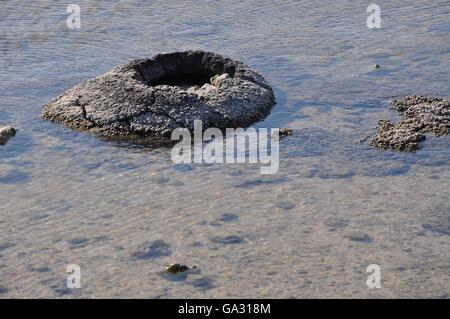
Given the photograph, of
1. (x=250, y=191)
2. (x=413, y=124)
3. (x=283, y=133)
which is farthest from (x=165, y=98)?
(x=413, y=124)

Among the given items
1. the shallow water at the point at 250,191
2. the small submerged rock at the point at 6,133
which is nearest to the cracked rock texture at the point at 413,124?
the shallow water at the point at 250,191

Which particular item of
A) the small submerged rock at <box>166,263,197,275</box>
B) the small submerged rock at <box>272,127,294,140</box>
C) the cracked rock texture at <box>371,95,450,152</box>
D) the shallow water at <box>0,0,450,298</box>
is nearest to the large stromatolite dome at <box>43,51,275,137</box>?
the shallow water at <box>0,0,450,298</box>

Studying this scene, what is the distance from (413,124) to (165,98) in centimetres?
178

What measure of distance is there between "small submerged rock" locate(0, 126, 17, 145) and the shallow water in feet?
0.26

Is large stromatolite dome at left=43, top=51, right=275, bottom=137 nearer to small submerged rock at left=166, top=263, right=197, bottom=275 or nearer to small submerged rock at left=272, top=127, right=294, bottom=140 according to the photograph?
small submerged rock at left=272, top=127, right=294, bottom=140

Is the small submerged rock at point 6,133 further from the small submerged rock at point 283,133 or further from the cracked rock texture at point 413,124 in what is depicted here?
the cracked rock texture at point 413,124

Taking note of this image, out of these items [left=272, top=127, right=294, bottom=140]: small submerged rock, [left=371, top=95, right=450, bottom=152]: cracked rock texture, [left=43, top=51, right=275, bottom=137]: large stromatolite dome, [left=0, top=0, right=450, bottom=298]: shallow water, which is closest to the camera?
[left=0, top=0, right=450, bottom=298]: shallow water

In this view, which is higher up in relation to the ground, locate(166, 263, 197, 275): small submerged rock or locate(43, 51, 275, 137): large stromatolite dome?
locate(43, 51, 275, 137): large stromatolite dome

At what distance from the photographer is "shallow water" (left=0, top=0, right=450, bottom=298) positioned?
15.9 ft

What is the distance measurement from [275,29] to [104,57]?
176cm

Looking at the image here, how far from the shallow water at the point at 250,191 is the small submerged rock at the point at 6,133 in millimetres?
81

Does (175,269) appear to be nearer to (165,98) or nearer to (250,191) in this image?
(250,191)
